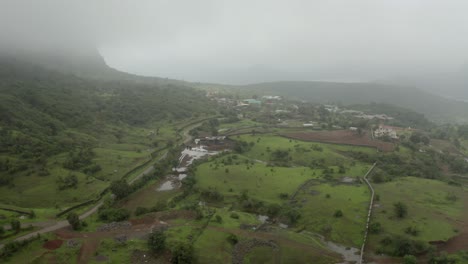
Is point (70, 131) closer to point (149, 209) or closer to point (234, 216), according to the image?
point (149, 209)

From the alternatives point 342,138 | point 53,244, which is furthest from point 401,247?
point 342,138

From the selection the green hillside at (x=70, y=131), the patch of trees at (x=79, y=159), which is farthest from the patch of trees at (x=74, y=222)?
the patch of trees at (x=79, y=159)

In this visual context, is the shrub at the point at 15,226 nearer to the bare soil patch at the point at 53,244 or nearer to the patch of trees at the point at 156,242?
the bare soil patch at the point at 53,244

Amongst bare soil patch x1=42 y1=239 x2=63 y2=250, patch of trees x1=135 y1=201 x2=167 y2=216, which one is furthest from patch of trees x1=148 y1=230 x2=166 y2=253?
bare soil patch x1=42 y1=239 x2=63 y2=250

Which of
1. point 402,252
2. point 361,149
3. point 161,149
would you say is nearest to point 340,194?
point 402,252

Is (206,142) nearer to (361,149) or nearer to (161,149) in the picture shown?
(161,149)

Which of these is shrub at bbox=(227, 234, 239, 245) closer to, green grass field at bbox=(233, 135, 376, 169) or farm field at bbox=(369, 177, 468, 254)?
farm field at bbox=(369, 177, 468, 254)

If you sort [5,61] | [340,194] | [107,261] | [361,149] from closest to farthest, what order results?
[107,261]
[340,194]
[361,149]
[5,61]
